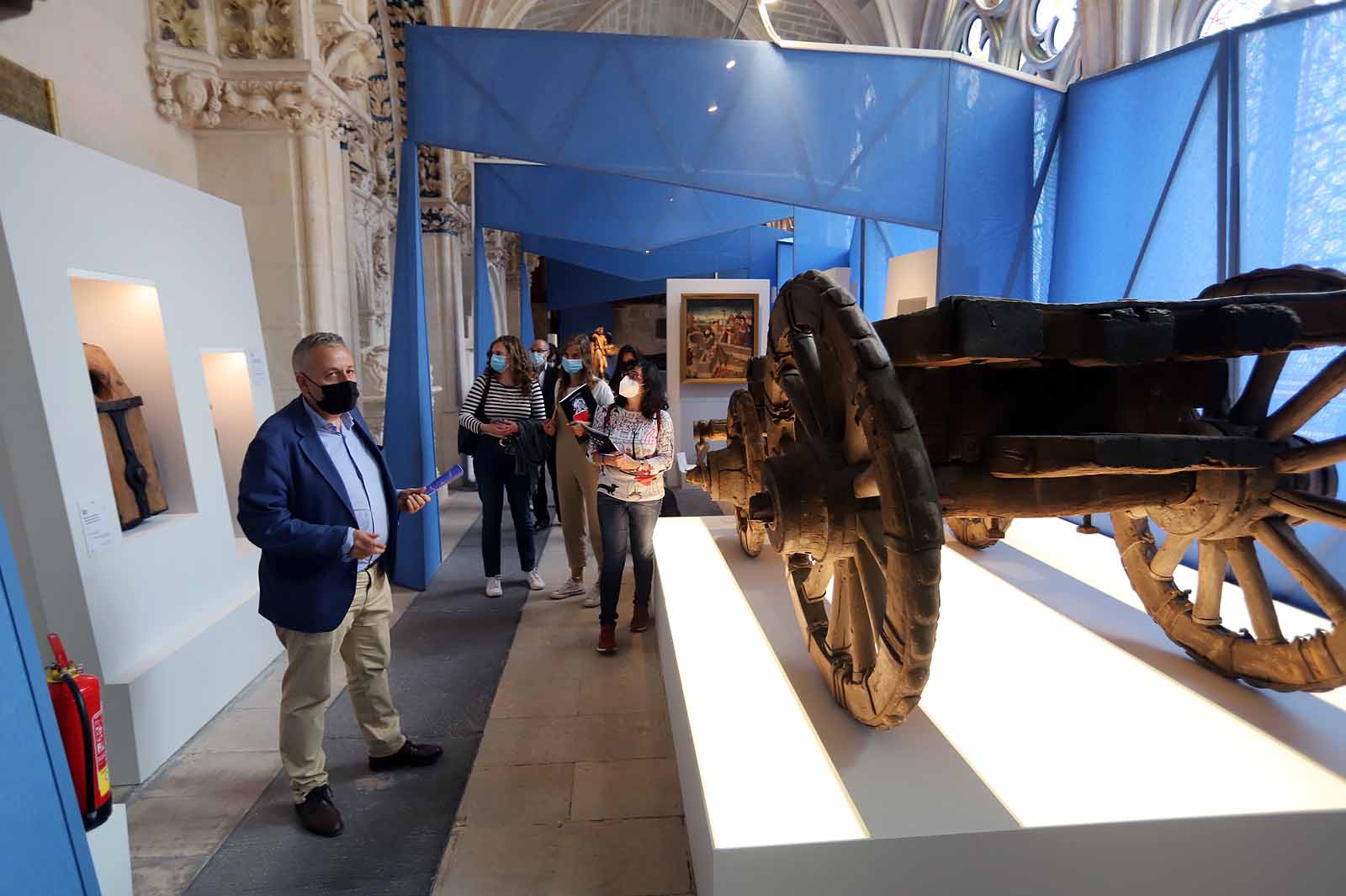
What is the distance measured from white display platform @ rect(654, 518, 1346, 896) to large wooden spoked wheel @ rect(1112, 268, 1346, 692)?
14 centimetres

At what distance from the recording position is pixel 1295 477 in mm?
2242

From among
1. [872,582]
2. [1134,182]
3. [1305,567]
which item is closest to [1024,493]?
[872,582]

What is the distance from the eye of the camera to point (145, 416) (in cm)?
369

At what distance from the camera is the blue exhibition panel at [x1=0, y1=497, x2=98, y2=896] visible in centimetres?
162

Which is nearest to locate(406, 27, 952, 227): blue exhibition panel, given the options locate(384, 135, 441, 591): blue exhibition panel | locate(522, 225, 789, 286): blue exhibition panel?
locate(384, 135, 441, 591): blue exhibition panel

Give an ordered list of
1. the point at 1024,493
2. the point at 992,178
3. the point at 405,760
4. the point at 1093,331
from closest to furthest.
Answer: the point at 1093,331, the point at 1024,493, the point at 405,760, the point at 992,178

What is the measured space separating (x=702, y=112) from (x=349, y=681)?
4.28m

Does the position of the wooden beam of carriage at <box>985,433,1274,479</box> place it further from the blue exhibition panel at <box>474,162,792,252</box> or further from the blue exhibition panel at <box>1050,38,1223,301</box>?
the blue exhibition panel at <box>474,162,792,252</box>

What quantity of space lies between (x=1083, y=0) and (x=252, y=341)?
6674 millimetres

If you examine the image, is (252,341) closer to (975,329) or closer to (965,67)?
(975,329)

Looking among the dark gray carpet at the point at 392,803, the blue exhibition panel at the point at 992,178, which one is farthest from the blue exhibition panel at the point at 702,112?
the dark gray carpet at the point at 392,803

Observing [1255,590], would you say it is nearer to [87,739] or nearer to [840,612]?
[840,612]

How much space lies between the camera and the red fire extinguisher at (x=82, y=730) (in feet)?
6.47

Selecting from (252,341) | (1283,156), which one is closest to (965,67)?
(1283,156)
